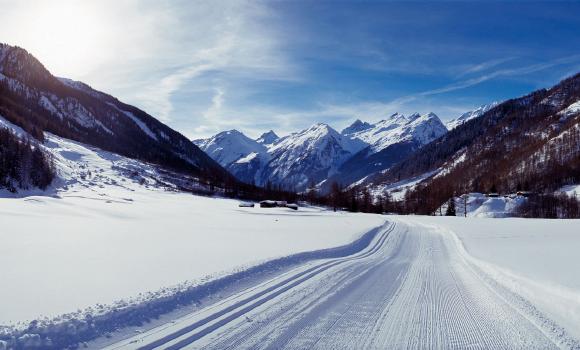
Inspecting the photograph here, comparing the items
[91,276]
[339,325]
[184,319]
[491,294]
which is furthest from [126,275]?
[491,294]

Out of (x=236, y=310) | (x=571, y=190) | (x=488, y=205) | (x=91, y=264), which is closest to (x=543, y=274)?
(x=236, y=310)

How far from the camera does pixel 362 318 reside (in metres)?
8.36

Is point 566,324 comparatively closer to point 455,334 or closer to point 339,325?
point 455,334

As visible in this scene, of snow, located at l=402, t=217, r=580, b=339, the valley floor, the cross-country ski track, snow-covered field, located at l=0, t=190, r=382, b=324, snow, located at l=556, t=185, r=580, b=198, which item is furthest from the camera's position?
snow, located at l=556, t=185, r=580, b=198

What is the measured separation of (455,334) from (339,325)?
2327 mm

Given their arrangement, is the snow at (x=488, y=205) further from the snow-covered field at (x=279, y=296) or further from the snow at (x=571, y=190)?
the snow-covered field at (x=279, y=296)

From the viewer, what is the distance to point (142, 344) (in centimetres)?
661

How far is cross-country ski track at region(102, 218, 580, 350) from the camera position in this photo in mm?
6977

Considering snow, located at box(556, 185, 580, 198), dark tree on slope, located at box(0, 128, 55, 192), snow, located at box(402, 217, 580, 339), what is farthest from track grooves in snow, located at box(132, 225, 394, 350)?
snow, located at box(556, 185, 580, 198)

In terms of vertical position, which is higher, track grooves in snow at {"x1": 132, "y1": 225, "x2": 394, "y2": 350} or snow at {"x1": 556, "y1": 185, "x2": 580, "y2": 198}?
snow at {"x1": 556, "y1": 185, "x2": 580, "y2": 198}

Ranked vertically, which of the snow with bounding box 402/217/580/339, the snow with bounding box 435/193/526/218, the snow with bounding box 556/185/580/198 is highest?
the snow with bounding box 556/185/580/198

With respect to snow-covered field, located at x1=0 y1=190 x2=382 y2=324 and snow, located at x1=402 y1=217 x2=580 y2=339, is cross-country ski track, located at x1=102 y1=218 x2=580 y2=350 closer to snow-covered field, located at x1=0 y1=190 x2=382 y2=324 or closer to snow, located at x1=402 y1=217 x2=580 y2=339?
snow, located at x1=402 y1=217 x2=580 y2=339

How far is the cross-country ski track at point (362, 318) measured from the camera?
6.98m

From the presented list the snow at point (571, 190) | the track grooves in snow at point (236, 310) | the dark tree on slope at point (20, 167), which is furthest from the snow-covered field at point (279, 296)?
the snow at point (571, 190)
